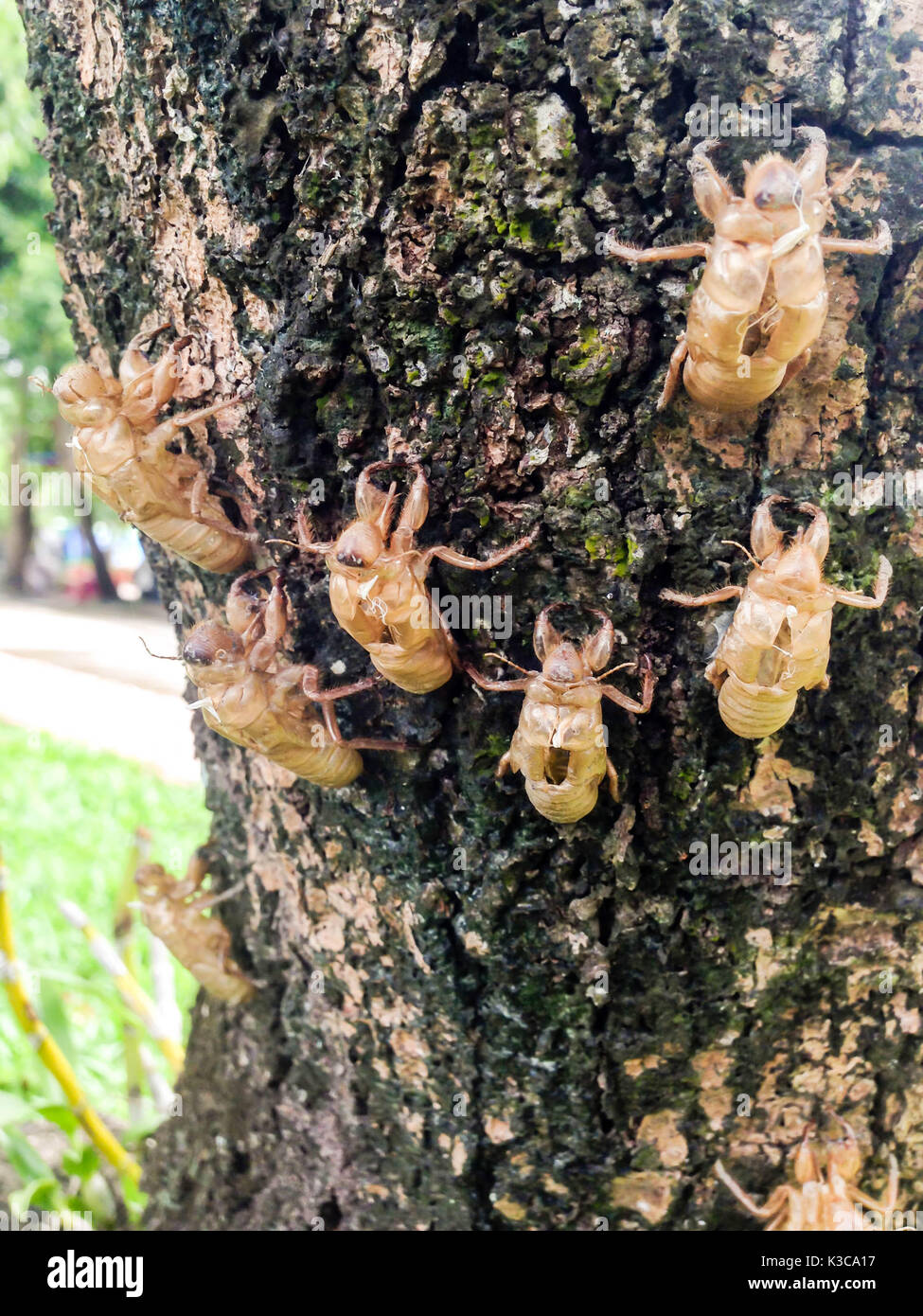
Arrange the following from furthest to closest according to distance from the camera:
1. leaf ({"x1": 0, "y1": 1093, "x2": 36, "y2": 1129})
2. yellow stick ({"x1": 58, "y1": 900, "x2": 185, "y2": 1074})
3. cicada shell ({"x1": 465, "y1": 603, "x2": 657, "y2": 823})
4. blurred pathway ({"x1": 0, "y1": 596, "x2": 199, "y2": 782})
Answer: blurred pathway ({"x1": 0, "y1": 596, "x2": 199, "y2": 782})
yellow stick ({"x1": 58, "y1": 900, "x2": 185, "y2": 1074})
leaf ({"x1": 0, "y1": 1093, "x2": 36, "y2": 1129})
cicada shell ({"x1": 465, "y1": 603, "x2": 657, "y2": 823})

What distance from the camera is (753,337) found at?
1.42 meters

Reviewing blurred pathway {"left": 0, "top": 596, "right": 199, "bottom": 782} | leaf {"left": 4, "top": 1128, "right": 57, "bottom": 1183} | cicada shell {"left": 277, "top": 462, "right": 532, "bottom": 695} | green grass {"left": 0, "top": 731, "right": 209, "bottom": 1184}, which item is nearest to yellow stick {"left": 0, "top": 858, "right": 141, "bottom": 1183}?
green grass {"left": 0, "top": 731, "right": 209, "bottom": 1184}

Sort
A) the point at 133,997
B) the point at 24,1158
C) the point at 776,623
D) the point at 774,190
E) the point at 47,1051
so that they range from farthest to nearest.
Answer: the point at 133,997 → the point at 24,1158 → the point at 47,1051 → the point at 776,623 → the point at 774,190

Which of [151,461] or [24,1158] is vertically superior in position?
[151,461]

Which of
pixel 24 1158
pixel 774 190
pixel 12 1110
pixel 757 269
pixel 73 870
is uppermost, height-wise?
pixel 73 870

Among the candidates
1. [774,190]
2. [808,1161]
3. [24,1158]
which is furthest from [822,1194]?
[24,1158]

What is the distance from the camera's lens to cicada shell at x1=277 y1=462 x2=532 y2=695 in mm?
1594

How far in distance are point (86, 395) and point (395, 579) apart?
92cm

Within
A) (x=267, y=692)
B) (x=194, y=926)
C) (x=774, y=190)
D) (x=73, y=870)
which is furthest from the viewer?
(x=73, y=870)

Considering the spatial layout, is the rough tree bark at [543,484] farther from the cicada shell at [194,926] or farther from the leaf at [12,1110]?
the leaf at [12,1110]

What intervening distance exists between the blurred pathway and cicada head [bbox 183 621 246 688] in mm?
5515

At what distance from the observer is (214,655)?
198 centimetres

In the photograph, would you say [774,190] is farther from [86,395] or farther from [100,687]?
[100,687]

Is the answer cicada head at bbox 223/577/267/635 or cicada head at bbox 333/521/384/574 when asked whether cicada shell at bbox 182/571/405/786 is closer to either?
cicada head at bbox 223/577/267/635
